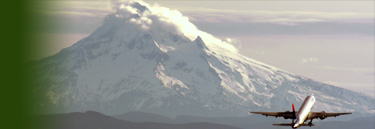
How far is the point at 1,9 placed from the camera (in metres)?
199

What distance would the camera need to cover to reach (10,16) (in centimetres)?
19900

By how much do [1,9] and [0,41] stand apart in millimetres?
7358

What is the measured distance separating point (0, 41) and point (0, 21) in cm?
494

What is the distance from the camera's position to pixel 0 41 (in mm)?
198750

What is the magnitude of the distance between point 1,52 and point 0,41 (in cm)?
254

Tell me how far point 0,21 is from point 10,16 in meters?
3.15

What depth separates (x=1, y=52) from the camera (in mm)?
198625

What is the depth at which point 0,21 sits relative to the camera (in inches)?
7746

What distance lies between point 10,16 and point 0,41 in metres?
6.18

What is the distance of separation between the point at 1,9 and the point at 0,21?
11.7 ft

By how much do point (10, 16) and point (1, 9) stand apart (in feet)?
8.52
